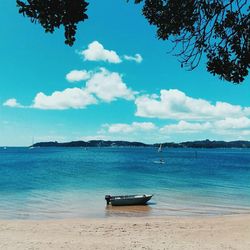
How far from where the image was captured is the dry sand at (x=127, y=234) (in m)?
16.8

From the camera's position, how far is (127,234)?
19469mm

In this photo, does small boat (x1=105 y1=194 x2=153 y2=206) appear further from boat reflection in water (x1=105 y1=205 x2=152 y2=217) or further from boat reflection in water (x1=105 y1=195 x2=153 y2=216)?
boat reflection in water (x1=105 y1=205 x2=152 y2=217)

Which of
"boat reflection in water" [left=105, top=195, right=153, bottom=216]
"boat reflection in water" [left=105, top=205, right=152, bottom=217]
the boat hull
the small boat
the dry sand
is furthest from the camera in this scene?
the boat hull

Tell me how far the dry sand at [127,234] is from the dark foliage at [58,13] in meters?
11.8

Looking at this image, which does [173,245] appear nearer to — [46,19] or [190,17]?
[190,17]

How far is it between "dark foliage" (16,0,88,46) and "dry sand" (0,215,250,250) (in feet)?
38.7

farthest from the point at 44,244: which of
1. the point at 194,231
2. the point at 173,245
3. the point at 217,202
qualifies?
the point at 217,202

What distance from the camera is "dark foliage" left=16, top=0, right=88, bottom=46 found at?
5.93 m

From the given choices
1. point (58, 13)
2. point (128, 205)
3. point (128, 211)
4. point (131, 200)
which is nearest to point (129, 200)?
point (131, 200)

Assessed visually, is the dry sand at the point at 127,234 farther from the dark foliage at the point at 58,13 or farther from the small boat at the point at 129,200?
the dark foliage at the point at 58,13

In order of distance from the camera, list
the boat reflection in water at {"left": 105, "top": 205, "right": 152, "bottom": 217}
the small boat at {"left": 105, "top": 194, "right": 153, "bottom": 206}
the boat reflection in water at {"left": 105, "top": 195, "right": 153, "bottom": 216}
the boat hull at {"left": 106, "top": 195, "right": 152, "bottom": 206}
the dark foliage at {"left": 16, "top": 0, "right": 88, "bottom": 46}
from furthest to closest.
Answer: the boat hull at {"left": 106, "top": 195, "right": 152, "bottom": 206} → the small boat at {"left": 105, "top": 194, "right": 153, "bottom": 206} → the boat reflection in water at {"left": 105, "top": 195, "right": 153, "bottom": 216} → the boat reflection in water at {"left": 105, "top": 205, "right": 152, "bottom": 217} → the dark foliage at {"left": 16, "top": 0, "right": 88, "bottom": 46}

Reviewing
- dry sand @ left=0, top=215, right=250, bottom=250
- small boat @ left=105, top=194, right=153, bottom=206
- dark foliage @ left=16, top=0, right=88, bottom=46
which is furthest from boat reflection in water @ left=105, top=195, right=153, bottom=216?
dark foliage @ left=16, top=0, right=88, bottom=46

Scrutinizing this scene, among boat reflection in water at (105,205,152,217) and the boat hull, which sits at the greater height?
the boat hull

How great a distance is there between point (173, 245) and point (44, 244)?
214 inches
